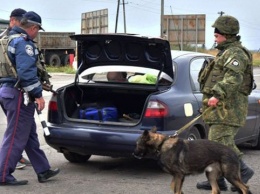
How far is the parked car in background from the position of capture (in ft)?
19.2

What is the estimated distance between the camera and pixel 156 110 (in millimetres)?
5801

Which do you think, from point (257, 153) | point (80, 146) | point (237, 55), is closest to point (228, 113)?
point (237, 55)

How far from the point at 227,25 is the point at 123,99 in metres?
2.17

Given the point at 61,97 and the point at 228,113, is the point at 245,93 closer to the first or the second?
the point at 228,113

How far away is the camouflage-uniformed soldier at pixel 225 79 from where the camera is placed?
4977mm

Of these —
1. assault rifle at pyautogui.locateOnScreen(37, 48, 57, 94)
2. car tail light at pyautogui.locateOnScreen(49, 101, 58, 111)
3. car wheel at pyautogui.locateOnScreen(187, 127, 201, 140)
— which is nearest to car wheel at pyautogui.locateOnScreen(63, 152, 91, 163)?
car tail light at pyautogui.locateOnScreen(49, 101, 58, 111)

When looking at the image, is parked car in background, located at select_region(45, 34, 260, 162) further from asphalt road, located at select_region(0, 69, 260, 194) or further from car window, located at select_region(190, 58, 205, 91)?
asphalt road, located at select_region(0, 69, 260, 194)

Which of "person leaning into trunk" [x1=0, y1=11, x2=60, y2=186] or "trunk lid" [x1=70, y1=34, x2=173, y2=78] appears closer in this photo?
"person leaning into trunk" [x1=0, y1=11, x2=60, y2=186]

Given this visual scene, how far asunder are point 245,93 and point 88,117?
2058mm

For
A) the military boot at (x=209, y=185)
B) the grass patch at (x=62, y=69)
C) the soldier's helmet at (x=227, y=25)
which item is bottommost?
the grass patch at (x=62, y=69)

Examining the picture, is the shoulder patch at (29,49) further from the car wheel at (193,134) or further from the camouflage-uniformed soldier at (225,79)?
the car wheel at (193,134)

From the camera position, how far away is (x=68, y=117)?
20.7ft

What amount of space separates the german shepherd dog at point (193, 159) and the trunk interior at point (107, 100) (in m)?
1.33

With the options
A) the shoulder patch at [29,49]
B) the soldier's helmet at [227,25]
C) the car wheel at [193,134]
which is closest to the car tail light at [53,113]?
the shoulder patch at [29,49]
